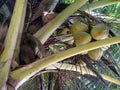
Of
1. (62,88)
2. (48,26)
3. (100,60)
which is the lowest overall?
(62,88)

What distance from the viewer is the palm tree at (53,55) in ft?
3.73

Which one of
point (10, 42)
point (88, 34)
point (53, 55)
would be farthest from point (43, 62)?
point (88, 34)

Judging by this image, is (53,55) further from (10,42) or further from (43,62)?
(10,42)

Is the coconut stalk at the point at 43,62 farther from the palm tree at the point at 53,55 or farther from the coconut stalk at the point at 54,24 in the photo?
the coconut stalk at the point at 54,24

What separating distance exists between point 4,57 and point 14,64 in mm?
78

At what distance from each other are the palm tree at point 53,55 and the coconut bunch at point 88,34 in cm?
A: 4

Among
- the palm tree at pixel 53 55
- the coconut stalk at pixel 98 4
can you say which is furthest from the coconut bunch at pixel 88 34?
the coconut stalk at pixel 98 4

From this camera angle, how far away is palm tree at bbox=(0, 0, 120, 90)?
1.14 m

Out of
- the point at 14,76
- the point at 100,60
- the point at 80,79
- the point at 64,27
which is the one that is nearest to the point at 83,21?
the point at 64,27

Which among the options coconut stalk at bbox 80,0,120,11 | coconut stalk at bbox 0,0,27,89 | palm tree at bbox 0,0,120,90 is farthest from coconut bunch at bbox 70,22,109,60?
coconut stalk at bbox 0,0,27,89

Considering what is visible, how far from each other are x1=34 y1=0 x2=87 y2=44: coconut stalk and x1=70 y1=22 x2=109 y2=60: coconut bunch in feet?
0.24

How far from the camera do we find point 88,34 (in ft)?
4.21

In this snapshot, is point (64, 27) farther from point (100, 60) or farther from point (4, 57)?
point (4, 57)

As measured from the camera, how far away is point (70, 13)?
50.9 inches
